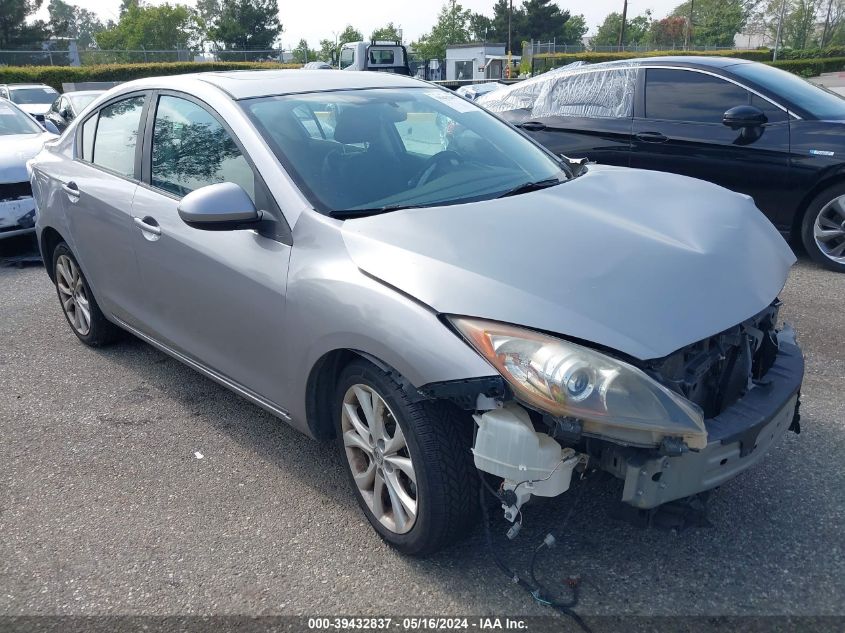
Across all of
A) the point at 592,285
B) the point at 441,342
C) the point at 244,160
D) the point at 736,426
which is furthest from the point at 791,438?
the point at 244,160

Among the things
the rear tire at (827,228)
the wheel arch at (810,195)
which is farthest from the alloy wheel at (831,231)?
the wheel arch at (810,195)

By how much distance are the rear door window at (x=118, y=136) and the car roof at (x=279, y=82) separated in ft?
0.45

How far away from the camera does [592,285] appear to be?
7.68 ft

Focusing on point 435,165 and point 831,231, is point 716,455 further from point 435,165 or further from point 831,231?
point 831,231

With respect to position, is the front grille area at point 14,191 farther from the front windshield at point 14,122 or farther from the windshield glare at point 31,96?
the windshield glare at point 31,96

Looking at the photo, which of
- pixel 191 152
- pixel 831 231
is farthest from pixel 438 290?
pixel 831 231

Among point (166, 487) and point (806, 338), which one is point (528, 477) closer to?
point (166, 487)

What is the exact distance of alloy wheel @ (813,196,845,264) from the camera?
5.74 meters

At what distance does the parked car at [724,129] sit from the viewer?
228 inches

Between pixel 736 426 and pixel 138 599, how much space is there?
2.07 meters

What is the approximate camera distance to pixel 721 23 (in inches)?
3081

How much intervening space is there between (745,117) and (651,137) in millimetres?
843

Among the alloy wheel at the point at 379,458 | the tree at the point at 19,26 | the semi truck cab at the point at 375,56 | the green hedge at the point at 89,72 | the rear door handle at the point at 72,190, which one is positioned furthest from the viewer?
the tree at the point at 19,26

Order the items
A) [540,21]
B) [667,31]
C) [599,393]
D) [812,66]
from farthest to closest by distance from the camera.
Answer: [667,31], [540,21], [812,66], [599,393]
